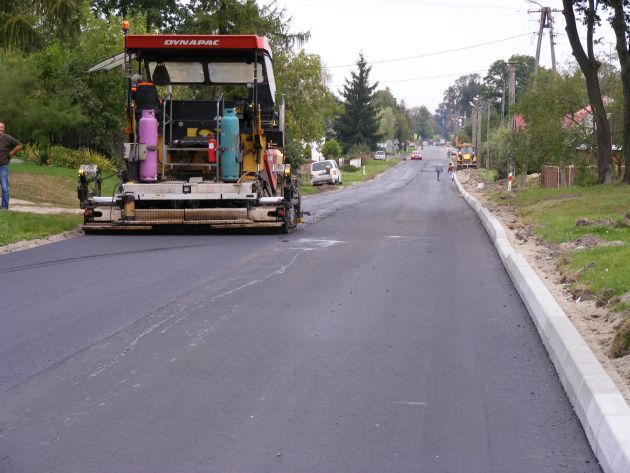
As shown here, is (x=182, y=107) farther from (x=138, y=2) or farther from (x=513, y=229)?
(x=138, y=2)

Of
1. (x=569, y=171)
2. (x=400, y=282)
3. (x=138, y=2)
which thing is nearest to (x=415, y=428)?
(x=400, y=282)

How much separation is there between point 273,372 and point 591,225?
11664 mm

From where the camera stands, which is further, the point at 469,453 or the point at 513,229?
the point at 513,229

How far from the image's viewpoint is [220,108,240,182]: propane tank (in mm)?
16859

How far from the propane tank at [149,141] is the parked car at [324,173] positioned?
121 ft

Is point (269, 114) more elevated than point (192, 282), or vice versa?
point (269, 114)

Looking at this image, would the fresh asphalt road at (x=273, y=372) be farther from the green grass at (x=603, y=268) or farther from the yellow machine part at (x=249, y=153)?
the yellow machine part at (x=249, y=153)

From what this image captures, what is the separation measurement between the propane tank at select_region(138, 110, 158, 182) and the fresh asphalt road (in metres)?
4.66

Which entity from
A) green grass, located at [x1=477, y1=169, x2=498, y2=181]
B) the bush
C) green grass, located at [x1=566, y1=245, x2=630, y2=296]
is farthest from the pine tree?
green grass, located at [x1=566, y1=245, x2=630, y2=296]

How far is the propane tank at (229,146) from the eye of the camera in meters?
16.9

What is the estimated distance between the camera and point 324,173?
53.8 metres

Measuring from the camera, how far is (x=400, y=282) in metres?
11.1

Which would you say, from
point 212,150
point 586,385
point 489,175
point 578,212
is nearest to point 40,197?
point 212,150

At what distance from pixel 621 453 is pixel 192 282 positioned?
692 cm
